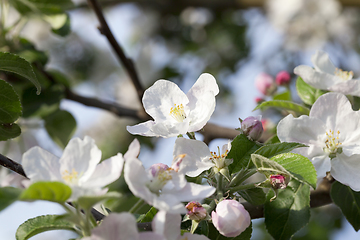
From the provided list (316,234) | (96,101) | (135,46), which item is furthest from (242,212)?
(135,46)

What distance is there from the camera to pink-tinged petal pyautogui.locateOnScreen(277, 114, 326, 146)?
76cm

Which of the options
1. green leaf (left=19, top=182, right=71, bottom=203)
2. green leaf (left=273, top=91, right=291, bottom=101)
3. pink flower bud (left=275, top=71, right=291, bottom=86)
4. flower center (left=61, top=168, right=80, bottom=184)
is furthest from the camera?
pink flower bud (left=275, top=71, right=291, bottom=86)

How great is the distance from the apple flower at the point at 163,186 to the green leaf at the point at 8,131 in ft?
1.15

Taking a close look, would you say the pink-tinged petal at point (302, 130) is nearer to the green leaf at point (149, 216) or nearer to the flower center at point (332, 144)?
the flower center at point (332, 144)

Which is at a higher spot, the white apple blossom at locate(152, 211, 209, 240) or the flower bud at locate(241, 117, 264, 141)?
the flower bud at locate(241, 117, 264, 141)

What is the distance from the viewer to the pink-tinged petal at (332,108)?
784 mm

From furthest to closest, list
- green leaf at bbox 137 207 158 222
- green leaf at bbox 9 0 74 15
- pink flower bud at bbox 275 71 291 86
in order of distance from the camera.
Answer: green leaf at bbox 9 0 74 15 < pink flower bud at bbox 275 71 291 86 < green leaf at bbox 137 207 158 222

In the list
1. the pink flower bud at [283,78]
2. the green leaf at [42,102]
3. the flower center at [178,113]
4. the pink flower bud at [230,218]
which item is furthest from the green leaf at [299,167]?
the green leaf at [42,102]

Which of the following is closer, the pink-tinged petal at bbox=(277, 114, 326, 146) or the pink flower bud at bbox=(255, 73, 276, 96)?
the pink-tinged petal at bbox=(277, 114, 326, 146)

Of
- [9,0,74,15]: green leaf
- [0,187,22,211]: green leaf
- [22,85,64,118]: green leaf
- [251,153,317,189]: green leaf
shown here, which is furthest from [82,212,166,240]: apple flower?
[9,0,74,15]: green leaf

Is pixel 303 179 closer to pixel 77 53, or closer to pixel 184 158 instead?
pixel 184 158

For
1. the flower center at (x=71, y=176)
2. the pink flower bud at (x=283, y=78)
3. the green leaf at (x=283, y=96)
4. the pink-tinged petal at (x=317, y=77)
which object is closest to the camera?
the flower center at (x=71, y=176)

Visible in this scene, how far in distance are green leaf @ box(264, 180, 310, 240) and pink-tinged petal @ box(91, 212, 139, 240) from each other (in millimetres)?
365

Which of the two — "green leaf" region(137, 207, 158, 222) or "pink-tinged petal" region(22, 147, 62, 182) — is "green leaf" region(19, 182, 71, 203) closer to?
"pink-tinged petal" region(22, 147, 62, 182)
